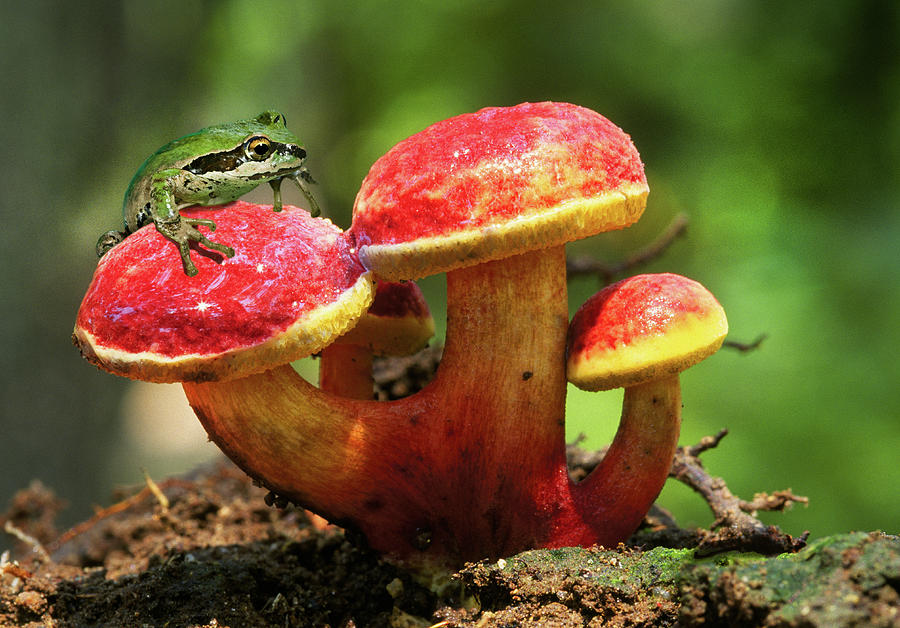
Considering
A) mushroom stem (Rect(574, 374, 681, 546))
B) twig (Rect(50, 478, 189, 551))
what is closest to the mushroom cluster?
mushroom stem (Rect(574, 374, 681, 546))

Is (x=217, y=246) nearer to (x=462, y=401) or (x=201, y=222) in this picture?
(x=201, y=222)

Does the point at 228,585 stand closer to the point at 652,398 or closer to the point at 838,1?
the point at 652,398

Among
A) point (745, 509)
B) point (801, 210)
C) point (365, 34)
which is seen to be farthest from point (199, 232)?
point (365, 34)

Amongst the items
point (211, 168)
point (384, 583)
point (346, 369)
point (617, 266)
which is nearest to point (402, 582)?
point (384, 583)

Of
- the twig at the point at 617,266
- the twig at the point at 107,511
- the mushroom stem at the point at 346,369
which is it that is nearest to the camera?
the mushroom stem at the point at 346,369

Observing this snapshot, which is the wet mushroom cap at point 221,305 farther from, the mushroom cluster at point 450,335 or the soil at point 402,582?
the soil at point 402,582

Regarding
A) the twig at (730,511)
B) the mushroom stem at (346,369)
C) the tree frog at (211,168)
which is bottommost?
the twig at (730,511)

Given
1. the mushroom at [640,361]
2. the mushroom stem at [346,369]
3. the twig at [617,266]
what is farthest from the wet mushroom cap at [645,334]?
the twig at [617,266]
